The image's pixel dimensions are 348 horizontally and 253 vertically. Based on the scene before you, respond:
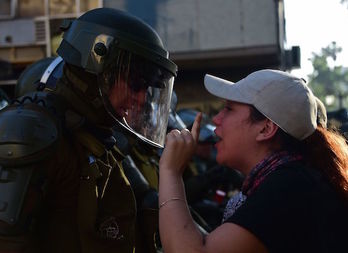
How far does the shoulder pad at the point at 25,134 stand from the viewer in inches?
77.9

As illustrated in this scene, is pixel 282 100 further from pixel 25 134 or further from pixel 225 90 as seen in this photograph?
pixel 25 134

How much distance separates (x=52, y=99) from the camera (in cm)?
230

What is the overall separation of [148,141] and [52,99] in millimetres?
461

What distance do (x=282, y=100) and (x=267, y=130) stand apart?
11 cm

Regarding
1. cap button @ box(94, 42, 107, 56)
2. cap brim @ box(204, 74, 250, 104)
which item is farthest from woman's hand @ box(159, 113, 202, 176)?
cap button @ box(94, 42, 107, 56)

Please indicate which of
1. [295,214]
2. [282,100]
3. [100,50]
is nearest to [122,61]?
[100,50]

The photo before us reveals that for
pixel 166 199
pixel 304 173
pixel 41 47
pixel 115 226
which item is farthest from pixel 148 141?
pixel 41 47

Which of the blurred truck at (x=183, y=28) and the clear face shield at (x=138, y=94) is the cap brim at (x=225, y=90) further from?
the blurred truck at (x=183, y=28)

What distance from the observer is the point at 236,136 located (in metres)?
2.08

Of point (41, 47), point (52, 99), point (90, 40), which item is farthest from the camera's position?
point (41, 47)

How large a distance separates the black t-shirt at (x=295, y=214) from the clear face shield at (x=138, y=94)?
0.76 metres

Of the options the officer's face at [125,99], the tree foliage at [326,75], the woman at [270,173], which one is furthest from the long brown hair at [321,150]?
the tree foliage at [326,75]

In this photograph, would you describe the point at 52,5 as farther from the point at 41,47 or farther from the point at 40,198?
the point at 40,198

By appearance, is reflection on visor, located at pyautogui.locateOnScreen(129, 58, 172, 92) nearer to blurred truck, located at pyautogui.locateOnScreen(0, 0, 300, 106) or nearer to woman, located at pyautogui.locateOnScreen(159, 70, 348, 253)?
woman, located at pyautogui.locateOnScreen(159, 70, 348, 253)
